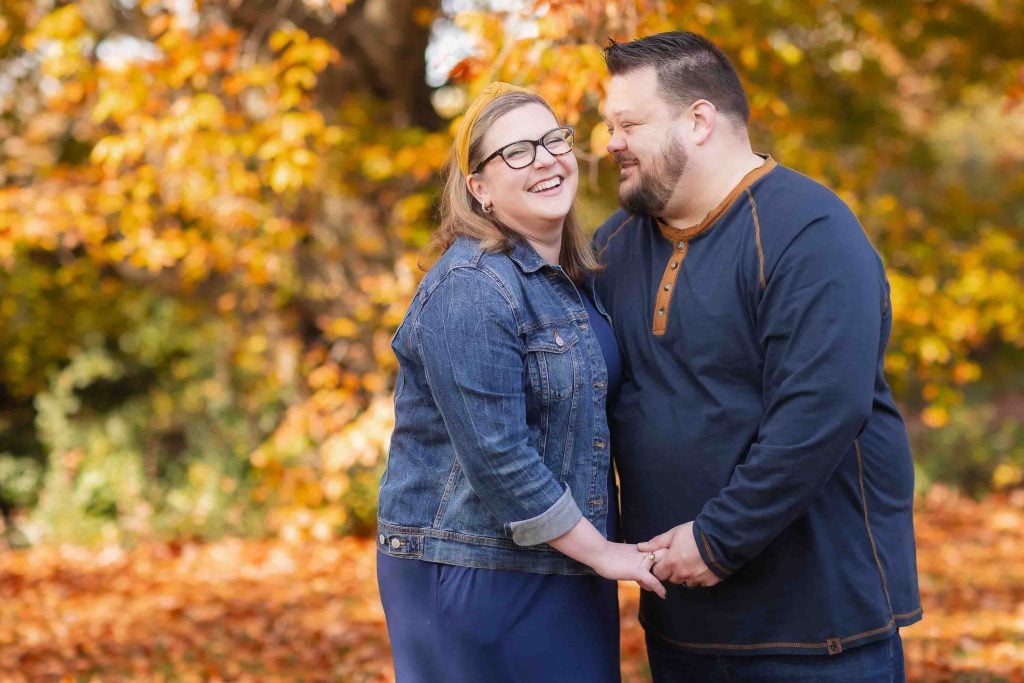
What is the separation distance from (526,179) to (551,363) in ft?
1.45

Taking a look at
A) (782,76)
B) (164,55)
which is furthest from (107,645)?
(782,76)

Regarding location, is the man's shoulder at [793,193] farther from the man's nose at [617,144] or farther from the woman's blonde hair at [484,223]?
the woman's blonde hair at [484,223]

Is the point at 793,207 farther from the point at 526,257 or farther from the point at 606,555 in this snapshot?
the point at 606,555

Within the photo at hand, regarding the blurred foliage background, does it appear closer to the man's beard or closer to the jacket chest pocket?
the man's beard

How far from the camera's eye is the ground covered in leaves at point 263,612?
18.5 ft

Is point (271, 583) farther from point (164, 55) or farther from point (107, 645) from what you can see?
point (164, 55)

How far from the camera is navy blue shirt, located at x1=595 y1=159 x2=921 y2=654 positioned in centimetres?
226

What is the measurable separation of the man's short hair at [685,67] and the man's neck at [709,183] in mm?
125

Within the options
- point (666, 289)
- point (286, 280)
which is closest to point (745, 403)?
point (666, 289)

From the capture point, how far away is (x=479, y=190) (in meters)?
2.58

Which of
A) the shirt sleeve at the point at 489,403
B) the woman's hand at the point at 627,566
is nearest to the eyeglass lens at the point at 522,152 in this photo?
the shirt sleeve at the point at 489,403

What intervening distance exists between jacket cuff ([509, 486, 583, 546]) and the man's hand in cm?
23

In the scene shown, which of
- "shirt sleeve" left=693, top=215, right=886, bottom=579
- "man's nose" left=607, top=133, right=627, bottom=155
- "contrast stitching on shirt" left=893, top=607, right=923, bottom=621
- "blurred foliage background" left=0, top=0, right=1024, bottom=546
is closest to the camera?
"shirt sleeve" left=693, top=215, right=886, bottom=579

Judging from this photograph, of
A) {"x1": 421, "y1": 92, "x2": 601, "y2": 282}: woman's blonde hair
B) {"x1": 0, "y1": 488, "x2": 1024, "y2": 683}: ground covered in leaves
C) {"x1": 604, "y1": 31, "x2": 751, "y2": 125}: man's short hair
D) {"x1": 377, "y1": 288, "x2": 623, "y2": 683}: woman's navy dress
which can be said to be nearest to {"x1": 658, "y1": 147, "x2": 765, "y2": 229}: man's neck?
{"x1": 604, "y1": 31, "x2": 751, "y2": 125}: man's short hair
